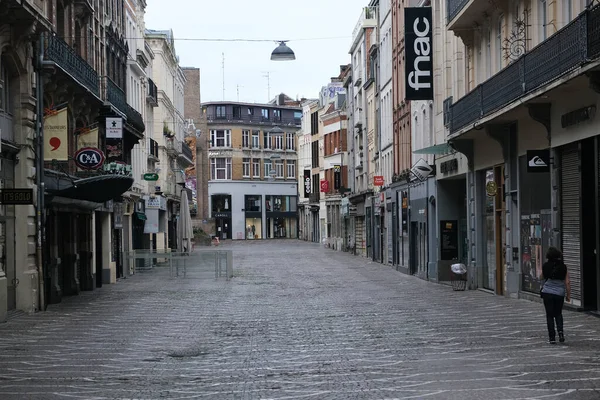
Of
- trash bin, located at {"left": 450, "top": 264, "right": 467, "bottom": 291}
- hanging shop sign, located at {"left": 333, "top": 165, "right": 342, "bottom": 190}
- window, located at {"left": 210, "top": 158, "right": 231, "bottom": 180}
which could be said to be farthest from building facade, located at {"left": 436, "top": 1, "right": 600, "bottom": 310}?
window, located at {"left": 210, "top": 158, "right": 231, "bottom": 180}

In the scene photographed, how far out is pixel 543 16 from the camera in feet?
79.1

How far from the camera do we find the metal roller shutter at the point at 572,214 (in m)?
21.4

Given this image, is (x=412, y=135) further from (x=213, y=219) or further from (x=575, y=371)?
(x=213, y=219)

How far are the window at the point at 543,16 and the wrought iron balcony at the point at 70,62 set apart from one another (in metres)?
12.1

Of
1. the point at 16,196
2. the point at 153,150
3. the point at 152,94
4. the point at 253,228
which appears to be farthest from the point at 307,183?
the point at 16,196

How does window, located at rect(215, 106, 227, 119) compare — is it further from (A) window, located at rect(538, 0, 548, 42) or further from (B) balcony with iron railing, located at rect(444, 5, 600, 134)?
(A) window, located at rect(538, 0, 548, 42)

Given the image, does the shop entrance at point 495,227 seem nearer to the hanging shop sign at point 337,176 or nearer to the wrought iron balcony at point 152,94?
the wrought iron balcony at point 152,94

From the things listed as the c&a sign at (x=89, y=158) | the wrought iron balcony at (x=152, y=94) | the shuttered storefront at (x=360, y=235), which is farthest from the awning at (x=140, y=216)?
the c&a sign at (x=89, y=158)

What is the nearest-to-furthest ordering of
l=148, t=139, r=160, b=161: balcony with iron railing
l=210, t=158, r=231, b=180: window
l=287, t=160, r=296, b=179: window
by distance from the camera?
l=148, t=139, r=160, b=161: balcony with iron railing
l=210, t=158, r=231, b=180: window
l=287, t=160, r=296, b=179: window

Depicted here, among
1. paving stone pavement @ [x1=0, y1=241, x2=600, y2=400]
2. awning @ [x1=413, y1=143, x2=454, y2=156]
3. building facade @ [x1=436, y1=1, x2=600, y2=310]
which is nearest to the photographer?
paving stone pavement @ [x1=0, y1=241, x2=600, y2=400]

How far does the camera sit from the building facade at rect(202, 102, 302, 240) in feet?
422

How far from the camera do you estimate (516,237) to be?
26.6m

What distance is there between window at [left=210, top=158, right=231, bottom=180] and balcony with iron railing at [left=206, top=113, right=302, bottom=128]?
485 centimetres

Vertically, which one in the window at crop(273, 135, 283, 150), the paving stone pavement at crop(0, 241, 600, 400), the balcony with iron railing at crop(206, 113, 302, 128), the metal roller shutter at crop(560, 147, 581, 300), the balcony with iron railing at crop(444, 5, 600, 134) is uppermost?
the balcony with iron railing at crop(206, 113, 302, 128)
